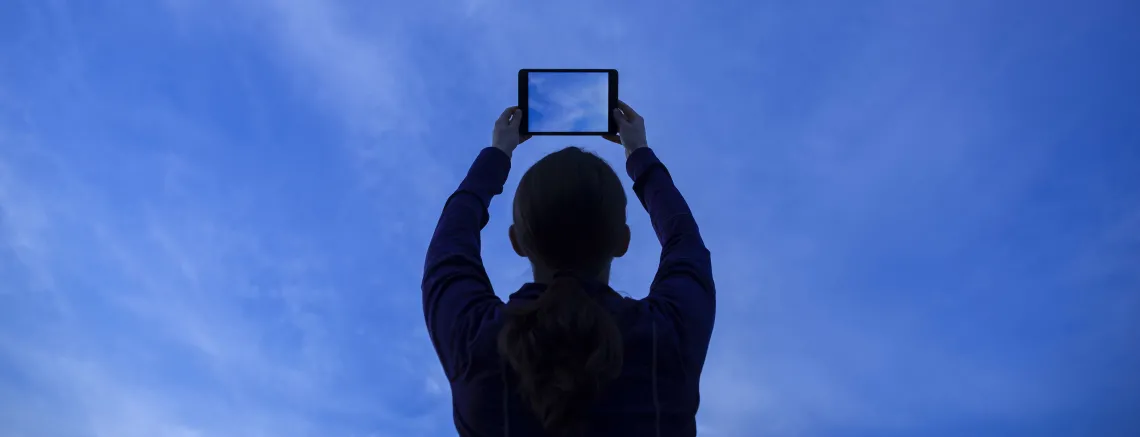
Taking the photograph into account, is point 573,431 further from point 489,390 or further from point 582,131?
point 582,131

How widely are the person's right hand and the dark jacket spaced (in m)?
0.81

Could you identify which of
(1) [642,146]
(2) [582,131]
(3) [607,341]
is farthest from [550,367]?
(2) [582,131]

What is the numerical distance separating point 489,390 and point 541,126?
5.62 feet

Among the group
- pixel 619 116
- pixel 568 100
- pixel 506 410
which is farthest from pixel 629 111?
pixel 506 410

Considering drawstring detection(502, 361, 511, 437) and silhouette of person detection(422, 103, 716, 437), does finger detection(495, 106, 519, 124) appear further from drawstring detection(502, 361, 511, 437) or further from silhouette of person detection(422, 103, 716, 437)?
drawstring detection(502, 361, 511, 437)

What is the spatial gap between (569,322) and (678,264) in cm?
55

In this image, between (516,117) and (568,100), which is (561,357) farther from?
(568,100)

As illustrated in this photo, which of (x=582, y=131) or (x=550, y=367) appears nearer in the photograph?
(x=550, y=367)

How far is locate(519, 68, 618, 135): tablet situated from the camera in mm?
3463

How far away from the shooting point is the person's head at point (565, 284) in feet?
6.32

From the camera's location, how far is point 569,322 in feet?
6.37

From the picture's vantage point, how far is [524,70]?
3.44 m

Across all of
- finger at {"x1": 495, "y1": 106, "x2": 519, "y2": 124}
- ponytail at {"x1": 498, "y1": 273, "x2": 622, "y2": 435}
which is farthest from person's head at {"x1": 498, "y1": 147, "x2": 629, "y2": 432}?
finger at {"x1": 495, "y1": 106, "x2": 519, "y2": 124}

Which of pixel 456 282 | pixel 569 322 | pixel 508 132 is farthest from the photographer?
pixel 508 132
